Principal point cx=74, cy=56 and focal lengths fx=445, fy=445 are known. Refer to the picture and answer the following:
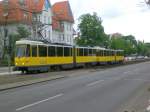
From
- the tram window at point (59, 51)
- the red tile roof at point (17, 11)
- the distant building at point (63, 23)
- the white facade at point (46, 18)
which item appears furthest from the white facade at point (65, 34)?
the tram window at point (59, 51)

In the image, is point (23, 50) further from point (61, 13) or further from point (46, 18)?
point (61, 13)

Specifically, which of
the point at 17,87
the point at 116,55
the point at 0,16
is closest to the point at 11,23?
the point at 0,16

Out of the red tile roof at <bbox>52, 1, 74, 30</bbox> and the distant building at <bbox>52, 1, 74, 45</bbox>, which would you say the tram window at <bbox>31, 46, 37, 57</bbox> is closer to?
the distant building at <bbox>52, 1, 74, 45</bbox>

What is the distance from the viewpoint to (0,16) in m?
94.3

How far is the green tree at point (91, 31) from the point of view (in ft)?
379

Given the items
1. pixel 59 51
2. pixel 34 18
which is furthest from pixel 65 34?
pixel 59 51

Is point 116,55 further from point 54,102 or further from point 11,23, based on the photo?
point 54,102

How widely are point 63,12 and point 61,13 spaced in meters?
0.75

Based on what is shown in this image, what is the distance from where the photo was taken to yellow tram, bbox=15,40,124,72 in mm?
41000

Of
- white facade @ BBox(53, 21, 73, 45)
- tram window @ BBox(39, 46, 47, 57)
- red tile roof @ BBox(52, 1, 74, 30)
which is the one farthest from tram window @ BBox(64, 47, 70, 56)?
red tile roof @ BBox(52, 1, 74, 30)

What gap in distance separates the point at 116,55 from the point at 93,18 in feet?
125

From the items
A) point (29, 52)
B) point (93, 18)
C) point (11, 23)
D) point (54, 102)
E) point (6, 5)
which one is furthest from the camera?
point (93, 18)

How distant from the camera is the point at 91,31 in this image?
115 m

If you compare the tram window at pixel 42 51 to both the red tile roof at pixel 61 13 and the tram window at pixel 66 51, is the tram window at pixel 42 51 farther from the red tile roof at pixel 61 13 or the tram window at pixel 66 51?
the red tile roof at pixel 61 13
